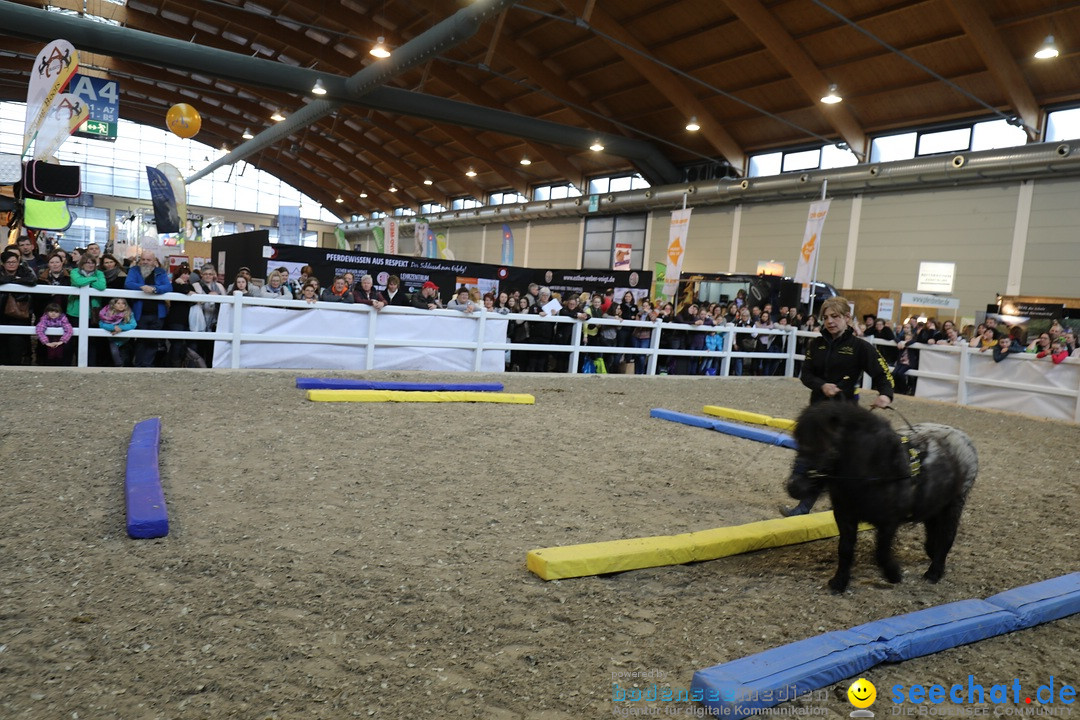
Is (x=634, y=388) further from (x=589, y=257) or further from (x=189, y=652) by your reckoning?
(x=589, y=257)

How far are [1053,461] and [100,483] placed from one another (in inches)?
343

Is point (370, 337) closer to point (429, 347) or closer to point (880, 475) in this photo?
point (429, 347)

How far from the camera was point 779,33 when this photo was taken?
1658 cm

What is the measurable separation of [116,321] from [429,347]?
13.8 feet

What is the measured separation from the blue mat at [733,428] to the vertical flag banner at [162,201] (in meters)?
9.54

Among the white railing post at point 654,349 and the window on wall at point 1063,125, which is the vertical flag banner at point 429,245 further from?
the window on wall at point 1063,125

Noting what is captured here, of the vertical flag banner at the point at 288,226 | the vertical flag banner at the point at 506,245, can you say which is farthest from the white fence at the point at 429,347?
the vertical flag banner at the point at 506,245

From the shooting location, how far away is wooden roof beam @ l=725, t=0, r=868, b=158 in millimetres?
16047

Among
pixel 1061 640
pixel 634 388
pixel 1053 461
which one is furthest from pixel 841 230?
pixel 1061 640

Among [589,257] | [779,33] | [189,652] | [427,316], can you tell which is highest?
[779,33]

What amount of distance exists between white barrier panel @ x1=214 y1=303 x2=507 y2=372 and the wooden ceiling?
7072mm

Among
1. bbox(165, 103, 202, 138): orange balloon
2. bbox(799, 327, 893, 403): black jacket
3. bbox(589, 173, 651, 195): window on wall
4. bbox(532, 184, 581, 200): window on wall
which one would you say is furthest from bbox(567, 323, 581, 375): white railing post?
bbox(532, 184, 581, 200): window on wall

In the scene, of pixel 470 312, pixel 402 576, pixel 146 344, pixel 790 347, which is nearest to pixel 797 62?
pixel 790 347

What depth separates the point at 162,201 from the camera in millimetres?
12258
